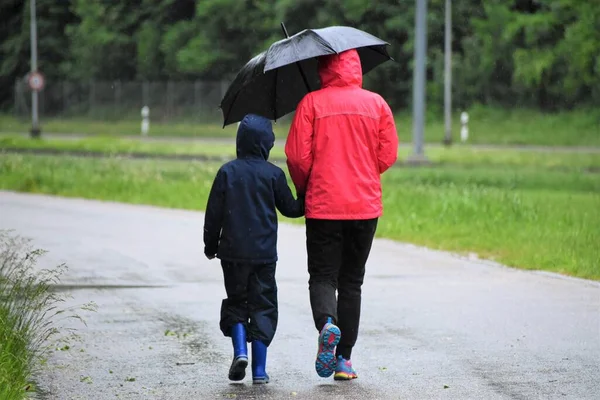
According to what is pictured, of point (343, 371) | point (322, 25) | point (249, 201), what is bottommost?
point (343, 371)

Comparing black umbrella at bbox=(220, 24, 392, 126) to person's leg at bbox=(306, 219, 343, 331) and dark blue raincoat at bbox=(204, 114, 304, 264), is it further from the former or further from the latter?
person's leg at bbox=(306, 219, 343, 331)

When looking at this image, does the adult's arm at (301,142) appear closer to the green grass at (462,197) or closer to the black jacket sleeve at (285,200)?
the black jacket sleeve at (285,200)

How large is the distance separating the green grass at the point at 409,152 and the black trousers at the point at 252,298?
68.3ft

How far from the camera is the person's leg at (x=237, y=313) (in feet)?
23.0

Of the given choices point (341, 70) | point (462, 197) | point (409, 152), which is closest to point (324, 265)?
point (341, 70)

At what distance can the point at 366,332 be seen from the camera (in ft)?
29.0

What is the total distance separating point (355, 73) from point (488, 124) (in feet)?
125

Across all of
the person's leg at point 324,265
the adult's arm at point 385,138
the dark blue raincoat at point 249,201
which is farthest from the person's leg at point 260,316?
the adult's arm at point 385,138

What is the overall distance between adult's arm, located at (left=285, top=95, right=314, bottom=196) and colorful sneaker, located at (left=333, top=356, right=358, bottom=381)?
0.98m

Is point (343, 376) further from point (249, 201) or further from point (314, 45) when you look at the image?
point (314, 45)

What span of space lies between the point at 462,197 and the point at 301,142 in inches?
454

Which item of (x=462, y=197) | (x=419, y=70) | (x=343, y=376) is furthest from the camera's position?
(x=419, y=70)

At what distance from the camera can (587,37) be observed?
4319 centimetres

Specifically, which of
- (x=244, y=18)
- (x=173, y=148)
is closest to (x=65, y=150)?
(x=173, y=148)
